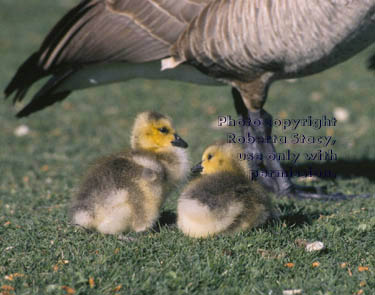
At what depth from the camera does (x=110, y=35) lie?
5.36 m

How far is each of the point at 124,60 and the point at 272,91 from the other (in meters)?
5.28

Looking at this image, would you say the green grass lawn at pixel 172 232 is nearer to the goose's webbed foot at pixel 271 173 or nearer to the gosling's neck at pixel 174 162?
the goose's webbed foot at pixel 271 173

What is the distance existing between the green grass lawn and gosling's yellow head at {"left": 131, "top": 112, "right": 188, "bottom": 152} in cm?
56

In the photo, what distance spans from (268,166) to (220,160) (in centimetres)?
154

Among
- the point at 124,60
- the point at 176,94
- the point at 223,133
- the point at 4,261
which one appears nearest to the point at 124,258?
the point at 4,261

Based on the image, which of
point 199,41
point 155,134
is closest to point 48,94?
point 199,41

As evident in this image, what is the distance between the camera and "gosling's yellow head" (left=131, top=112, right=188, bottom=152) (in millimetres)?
4117

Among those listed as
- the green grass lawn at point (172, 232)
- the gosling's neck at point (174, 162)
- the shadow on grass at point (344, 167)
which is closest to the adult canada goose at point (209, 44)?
the green grass lawn at point (172, 232)

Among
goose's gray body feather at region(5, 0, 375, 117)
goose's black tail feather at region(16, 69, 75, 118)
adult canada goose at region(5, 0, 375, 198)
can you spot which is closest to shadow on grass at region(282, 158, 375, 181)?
adult canada goose at region(5, 0, 375, 198)

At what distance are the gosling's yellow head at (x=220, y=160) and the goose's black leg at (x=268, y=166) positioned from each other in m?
1.15

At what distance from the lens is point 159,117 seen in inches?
164

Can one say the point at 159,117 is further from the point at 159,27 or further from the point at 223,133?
the point at 223,133

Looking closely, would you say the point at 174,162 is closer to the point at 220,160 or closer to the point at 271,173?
the point at 220,160

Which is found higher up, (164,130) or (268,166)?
(164,130)
